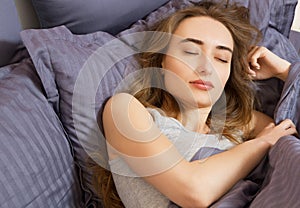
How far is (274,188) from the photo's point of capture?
0.85 meters

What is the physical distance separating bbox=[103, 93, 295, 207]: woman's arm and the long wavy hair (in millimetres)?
125

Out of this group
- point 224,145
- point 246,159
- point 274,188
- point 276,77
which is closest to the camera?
point 274,188

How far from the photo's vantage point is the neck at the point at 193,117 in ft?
3.56

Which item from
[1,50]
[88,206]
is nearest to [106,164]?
[88,206]

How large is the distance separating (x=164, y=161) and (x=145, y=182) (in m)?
0.11

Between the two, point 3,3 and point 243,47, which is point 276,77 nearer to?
point 243,47

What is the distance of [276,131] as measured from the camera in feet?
3.43

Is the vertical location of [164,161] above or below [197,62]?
below

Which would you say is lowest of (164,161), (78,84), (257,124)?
(257,124)

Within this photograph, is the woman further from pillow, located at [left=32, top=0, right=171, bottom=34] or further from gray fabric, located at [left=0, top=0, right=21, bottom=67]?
gray fabric, located at [left=0, top=0, right=21, bottom=67]

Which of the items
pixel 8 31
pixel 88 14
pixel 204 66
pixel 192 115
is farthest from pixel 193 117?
pixel 8 31

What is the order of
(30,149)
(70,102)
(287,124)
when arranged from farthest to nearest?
(287,124) → (70,102) → (30,149)

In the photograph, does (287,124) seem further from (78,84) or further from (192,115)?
(78,84)

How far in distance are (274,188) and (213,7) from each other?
0.55 metres
